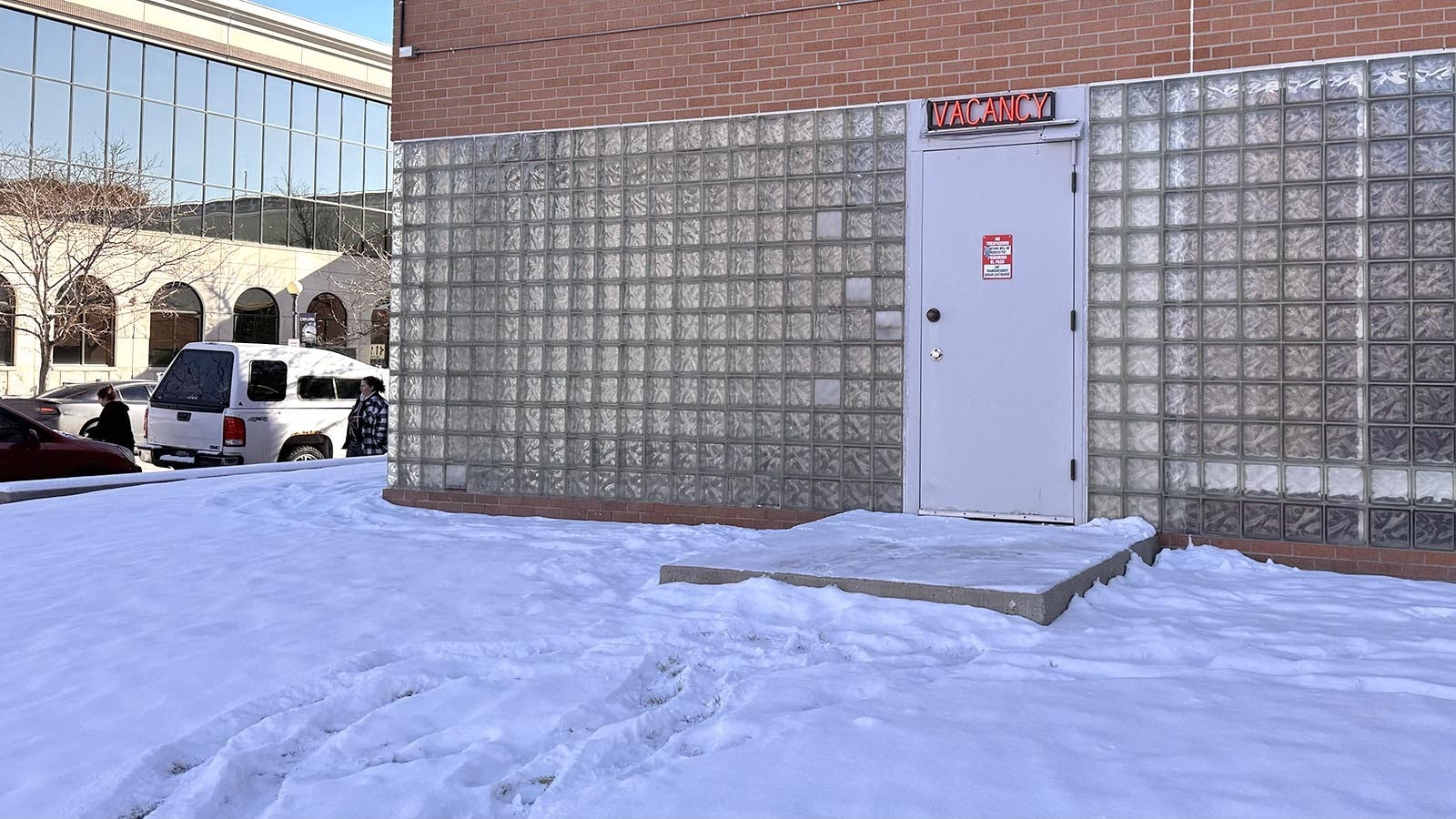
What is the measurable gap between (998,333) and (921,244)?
0.80 meters

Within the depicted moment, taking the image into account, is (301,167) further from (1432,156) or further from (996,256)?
(1432,156)

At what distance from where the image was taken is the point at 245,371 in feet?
48.4

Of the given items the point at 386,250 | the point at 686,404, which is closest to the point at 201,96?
the point at 386,250

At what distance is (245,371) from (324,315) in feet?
76.5

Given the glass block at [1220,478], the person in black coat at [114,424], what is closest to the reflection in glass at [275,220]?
the person in black coat at [114,424]

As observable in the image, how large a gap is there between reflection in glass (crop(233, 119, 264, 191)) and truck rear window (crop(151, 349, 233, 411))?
70.9ft

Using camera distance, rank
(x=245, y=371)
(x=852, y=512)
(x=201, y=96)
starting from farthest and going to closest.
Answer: (x=201, y=96) → (x=245, y=371) → (x=852, y=512)

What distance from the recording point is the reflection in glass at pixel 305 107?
3591 cm

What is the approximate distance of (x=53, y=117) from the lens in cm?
3084

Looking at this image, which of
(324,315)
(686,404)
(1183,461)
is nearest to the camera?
(1183,461)

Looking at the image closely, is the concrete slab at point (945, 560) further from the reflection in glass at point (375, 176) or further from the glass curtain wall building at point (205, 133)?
the reflection in glass at point (375, 176)

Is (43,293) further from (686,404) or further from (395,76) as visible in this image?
(686,404)

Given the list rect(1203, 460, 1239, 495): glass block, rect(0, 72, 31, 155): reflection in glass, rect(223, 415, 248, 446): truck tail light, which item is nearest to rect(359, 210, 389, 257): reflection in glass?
rect(0, 72, 31, 155): reflection in glass

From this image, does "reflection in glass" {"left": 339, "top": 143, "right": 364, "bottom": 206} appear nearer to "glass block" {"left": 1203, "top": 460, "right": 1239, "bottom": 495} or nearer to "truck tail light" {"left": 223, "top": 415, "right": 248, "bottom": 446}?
"truck tail light" {"left": 223, "top": 415, "right": 248, "bottom": 446}
